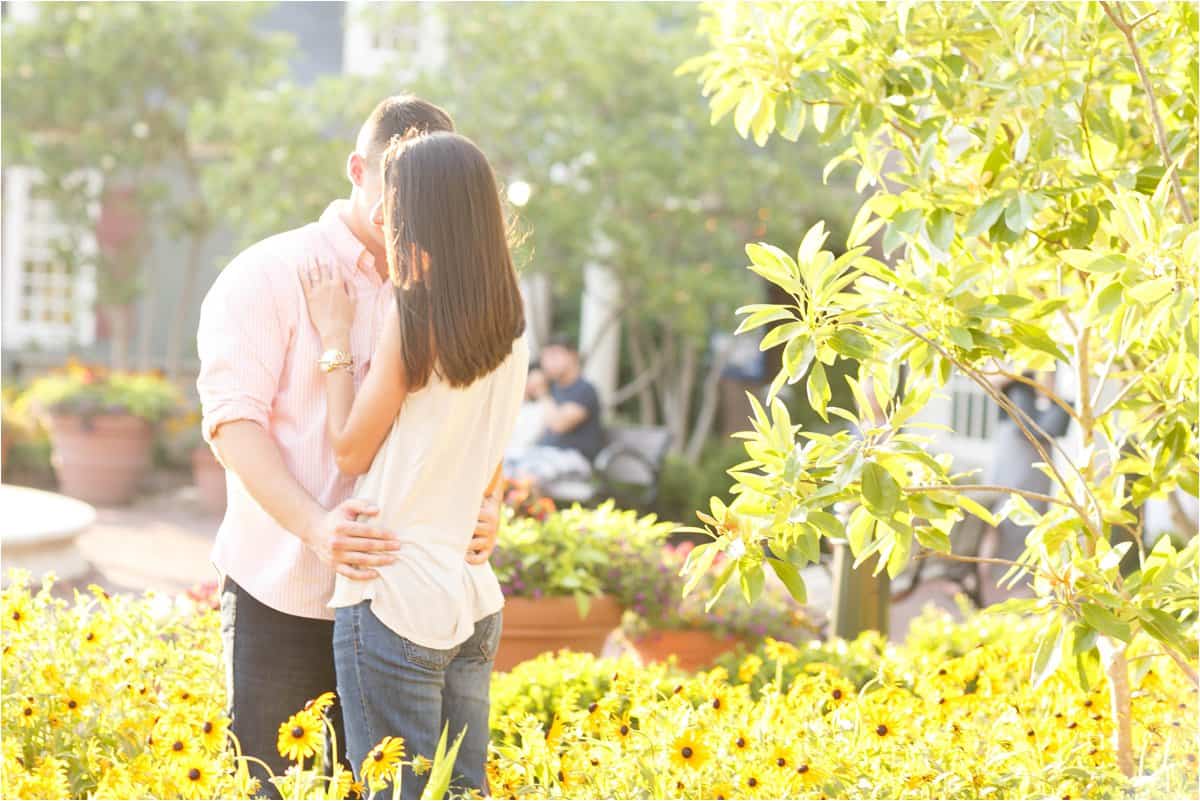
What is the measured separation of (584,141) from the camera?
11492mm

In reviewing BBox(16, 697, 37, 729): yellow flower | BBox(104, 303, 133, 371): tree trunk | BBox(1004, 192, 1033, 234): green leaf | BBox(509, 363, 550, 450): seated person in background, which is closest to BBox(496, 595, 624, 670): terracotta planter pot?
BBox(16, 697, 37, 729): yellow flower

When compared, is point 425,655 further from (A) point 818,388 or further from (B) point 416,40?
(B) point 416,40

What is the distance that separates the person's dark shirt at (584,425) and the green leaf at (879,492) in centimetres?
660

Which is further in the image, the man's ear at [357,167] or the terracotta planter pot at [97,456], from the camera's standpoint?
the terracotta planter pot at [97,456]

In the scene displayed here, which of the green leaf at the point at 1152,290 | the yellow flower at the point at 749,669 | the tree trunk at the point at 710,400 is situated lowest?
the tree trunk at the point at 710,400

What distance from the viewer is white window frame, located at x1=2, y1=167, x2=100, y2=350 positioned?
50.2 feet

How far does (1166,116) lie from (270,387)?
1995 mm

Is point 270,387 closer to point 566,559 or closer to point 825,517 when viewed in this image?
point 825,517

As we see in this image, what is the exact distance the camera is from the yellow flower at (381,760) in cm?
204

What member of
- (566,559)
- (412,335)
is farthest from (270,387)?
(566,559)

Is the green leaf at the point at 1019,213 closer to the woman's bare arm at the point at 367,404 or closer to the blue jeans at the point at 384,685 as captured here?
the woman's bare arm at the point at 367,404

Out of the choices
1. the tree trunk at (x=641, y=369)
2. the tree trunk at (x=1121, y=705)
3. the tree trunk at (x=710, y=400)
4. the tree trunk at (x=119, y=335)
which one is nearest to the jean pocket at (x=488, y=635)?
the tree trunk at (x=1121, y=705)

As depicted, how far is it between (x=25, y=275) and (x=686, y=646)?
13408 mm

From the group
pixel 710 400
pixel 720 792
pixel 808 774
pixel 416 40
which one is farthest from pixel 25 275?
pixel 808 774
